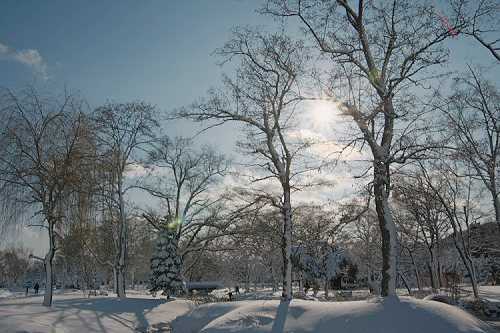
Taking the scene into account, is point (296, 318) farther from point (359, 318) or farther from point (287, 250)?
point (287, 250)

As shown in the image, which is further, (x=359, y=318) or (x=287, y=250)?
(x=287, y=250)

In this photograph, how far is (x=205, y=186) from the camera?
24.5 m

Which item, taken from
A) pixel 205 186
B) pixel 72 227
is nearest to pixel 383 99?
pixel 72 227

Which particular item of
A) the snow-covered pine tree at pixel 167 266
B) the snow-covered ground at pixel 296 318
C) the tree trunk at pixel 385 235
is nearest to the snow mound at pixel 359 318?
the snow-covered ground at pixel 296 318

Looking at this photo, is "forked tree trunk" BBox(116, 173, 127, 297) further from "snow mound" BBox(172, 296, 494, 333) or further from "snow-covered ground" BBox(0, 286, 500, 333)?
"snow mound" BBox(172, 296, 494, 333)

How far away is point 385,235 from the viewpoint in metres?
8.01

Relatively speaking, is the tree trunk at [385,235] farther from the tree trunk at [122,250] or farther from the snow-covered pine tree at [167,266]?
the snow-covered pine tree at [167,266]

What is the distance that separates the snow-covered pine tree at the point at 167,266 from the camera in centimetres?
2355

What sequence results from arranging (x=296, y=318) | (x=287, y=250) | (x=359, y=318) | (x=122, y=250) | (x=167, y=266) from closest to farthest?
(x=359, y=318), (x=296, y=318), (x=287, y=250), (x=122, y=250), (x=167, y=266)

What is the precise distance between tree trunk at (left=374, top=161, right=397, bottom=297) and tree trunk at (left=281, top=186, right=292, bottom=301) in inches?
147

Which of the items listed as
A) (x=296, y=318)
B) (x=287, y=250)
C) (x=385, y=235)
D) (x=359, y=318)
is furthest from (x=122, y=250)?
(x=359, y=318)

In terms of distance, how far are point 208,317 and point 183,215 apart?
13.4 metres

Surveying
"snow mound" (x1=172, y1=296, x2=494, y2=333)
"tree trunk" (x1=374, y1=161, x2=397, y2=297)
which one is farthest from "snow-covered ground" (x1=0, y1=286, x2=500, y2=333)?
"tree trunk" (x1=374, y1=161, x2=397, y2=297)

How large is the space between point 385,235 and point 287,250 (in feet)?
13.3
